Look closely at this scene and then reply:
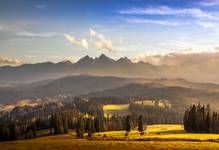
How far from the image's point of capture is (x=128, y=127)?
625ft

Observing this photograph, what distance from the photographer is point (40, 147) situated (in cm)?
9719

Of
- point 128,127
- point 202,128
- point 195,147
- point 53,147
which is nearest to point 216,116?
point 202,128

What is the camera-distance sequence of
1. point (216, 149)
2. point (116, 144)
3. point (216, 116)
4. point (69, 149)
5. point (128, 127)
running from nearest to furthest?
point (216, 149) → point (69, 149) → point (116, 144) → point (216, 116) → point (128, 127)

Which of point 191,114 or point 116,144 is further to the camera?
point 191,114

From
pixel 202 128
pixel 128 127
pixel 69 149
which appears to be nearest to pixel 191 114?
pixel 202 128

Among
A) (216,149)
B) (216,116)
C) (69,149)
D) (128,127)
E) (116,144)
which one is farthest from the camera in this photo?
(128,127)

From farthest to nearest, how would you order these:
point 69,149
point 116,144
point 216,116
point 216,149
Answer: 1. point 216,116
2. point 116,144
3. point 69,149
4. point 216,149

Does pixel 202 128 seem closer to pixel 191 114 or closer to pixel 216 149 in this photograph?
pixel 191 114

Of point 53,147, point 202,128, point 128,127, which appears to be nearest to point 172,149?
point 53,147

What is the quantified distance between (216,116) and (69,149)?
101687 millimetres

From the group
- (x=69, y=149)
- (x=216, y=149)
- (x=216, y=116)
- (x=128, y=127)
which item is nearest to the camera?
(x=216, y=149)

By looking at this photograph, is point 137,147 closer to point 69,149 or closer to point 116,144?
point 116,144

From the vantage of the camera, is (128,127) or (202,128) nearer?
(202,128)

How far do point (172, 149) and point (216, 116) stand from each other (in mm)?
93253
